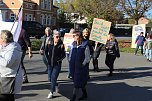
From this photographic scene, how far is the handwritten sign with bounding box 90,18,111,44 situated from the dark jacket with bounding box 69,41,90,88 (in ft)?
17.2

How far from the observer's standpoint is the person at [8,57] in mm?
6266

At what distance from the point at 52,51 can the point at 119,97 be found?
7.16 ft

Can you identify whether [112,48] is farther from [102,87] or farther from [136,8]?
[136,8]

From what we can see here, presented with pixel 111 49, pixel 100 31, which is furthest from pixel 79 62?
pixel 100 31

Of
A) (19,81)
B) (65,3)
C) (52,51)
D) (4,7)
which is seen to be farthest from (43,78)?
(65,3)

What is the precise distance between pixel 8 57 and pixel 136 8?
191ft

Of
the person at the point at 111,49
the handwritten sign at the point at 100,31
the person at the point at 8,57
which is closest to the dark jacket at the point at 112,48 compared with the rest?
the person at the point at 111,49

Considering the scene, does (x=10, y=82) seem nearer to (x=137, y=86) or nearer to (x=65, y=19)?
(x=137, y=86)

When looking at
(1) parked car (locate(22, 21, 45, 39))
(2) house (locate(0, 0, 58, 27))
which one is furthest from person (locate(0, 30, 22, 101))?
(2) house (locate(0, 0, 58, 27))

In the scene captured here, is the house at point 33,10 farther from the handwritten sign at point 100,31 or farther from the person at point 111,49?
the person at point 111,49

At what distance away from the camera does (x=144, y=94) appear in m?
10.6

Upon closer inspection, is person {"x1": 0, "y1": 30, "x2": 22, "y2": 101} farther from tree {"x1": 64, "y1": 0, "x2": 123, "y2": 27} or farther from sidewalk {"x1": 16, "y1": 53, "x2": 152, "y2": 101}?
tree {"x1": 64, "y1": 0, "x2": 123, "y2": 27}

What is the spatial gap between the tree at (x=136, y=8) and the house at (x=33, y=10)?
19.9 metres

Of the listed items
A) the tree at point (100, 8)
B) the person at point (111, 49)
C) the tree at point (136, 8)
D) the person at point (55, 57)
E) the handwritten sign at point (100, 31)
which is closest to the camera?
the person at point (55, 57)
